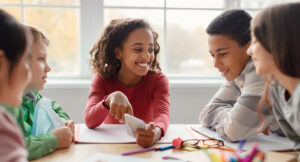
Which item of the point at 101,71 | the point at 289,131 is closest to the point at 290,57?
the point at 289,131

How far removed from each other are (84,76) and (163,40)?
68cm

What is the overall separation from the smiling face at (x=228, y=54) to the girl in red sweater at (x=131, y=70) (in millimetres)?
328

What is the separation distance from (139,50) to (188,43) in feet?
3.72

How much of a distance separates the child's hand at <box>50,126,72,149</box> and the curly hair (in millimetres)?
569

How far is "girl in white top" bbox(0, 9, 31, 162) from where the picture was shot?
0.65 m

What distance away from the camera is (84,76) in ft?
8.21

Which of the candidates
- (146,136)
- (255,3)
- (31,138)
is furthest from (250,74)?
(255,3)

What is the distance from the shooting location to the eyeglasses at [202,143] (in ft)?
3.59

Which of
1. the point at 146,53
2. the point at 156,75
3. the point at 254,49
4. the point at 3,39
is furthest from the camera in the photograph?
the point at 156,75

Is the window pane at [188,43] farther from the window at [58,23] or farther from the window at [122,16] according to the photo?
the window at [58,23]

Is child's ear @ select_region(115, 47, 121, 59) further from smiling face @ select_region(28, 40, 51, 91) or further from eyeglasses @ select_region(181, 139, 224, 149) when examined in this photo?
eyeglasses @ select_region(181, 139, 224, 149)

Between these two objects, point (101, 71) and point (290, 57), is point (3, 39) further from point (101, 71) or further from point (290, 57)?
point (101, 71)

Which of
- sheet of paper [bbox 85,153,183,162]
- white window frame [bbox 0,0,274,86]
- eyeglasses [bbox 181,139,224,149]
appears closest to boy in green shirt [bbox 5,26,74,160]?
sheet of paper [bbox 85,153,183,162]

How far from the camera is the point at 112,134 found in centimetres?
123
